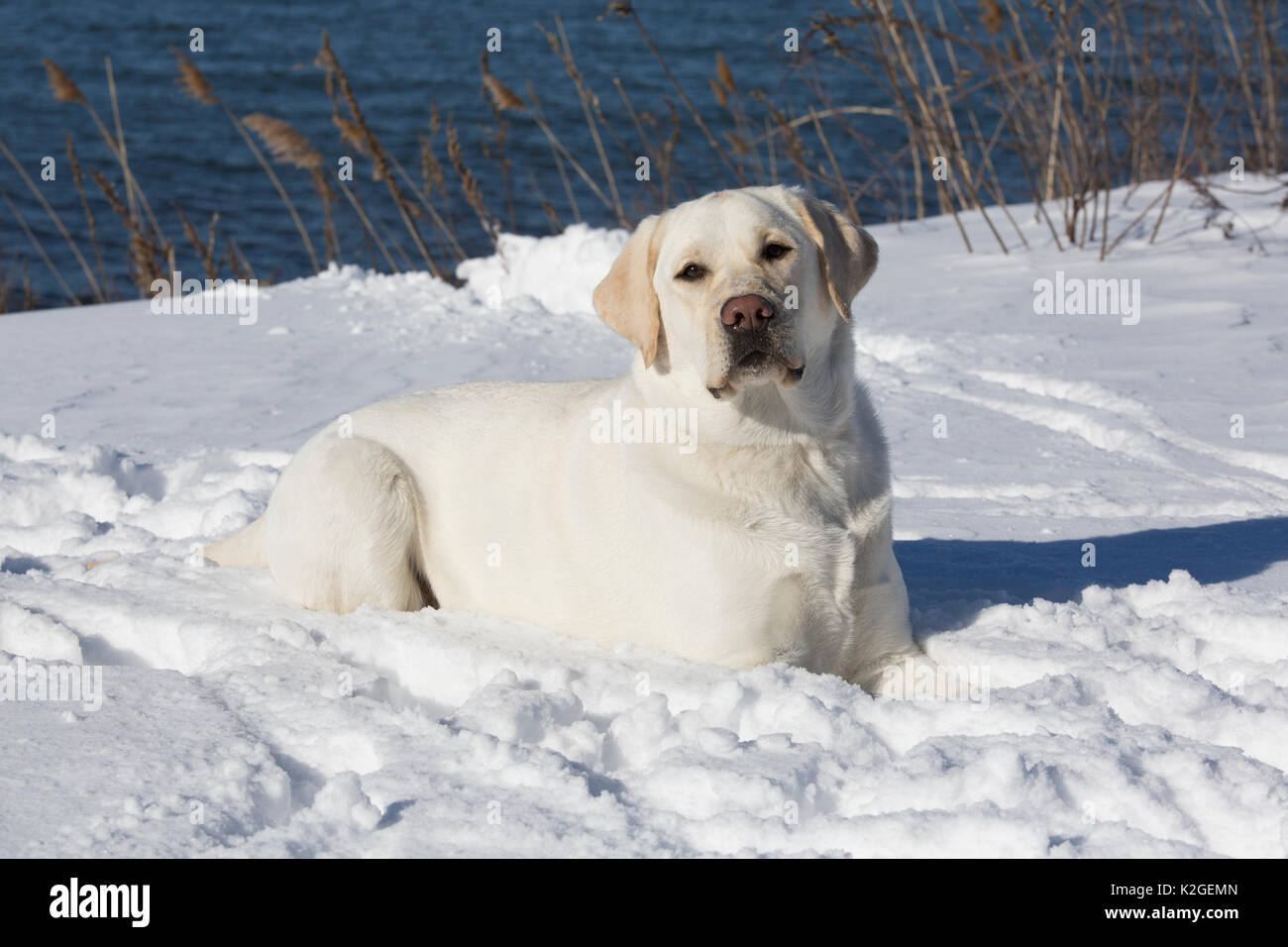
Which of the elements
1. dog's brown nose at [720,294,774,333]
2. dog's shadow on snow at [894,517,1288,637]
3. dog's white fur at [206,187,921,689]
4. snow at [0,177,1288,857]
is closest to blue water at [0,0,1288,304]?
snow at [0,177,1288,857]

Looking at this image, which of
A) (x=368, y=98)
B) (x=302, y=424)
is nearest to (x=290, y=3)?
(x=368, y=98)

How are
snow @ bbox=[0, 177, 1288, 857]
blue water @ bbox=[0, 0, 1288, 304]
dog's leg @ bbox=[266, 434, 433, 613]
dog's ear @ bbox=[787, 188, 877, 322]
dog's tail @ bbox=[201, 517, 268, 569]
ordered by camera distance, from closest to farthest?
snow @ bbox=[0, 177, 1288, 857], dog's ear @ bbox=[787, 188, 877, 322], dog's leg @ bbox=[266, 434, 433, 613], dog's tail @ bbox=[201, 517, 268, 569], blue water @ bbox=[0, 0, 1288, 304]

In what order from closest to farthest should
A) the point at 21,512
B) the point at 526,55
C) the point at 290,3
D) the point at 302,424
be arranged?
the point at 21,512, the point at 302,424, the point at 526,55, the point at 290,3

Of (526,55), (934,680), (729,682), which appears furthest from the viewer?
(526,55)

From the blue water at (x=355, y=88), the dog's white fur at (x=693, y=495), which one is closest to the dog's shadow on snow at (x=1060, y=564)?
the dog's white fur at (x=693, y=495)

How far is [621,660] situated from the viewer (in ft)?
11.0

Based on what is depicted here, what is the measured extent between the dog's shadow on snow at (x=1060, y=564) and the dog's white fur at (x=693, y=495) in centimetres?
40

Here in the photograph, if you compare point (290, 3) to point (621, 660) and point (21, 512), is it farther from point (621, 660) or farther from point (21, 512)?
point (621, 660)

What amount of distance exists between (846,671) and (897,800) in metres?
0.86

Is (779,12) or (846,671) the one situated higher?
(779,12)

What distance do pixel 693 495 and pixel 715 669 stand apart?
1.39 feet

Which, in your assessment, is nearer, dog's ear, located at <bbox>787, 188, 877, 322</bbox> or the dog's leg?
dog's ear, located at <bbox>787, 188, 877, 322</bbox>

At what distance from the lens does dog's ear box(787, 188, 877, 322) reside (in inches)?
133

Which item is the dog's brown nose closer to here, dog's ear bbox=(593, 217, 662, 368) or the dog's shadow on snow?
dog's ear bbox=(593, 217, 662, 368)
